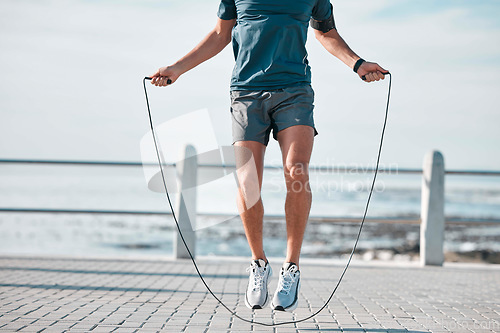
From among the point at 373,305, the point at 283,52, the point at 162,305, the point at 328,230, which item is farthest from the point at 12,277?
the point at 328,230

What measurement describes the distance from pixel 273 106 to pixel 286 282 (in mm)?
1020

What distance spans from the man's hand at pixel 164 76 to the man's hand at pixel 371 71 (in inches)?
44.0

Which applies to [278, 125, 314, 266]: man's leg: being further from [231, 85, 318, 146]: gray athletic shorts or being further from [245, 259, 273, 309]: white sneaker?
[245, 259, 273, 309]: white sneaker

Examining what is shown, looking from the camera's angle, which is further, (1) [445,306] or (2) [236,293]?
(2) [236,293]

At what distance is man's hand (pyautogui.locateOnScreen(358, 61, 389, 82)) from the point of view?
3.85 meters

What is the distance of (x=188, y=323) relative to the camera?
4160 mm

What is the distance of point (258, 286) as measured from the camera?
3.80m

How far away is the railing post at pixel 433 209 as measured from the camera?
340 inches

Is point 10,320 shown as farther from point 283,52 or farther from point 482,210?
point 482,210

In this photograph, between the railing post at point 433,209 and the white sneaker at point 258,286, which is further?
the railing post at point 433,209

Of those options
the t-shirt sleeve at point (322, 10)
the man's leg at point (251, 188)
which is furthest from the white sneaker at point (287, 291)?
the t-shirt sleeve at point (322, 10)

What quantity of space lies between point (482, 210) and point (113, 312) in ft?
166

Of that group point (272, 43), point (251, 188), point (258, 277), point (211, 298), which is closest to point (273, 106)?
point (272, 43)

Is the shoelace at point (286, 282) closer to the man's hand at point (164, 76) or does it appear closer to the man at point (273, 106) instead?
the man at point (273, 106)
